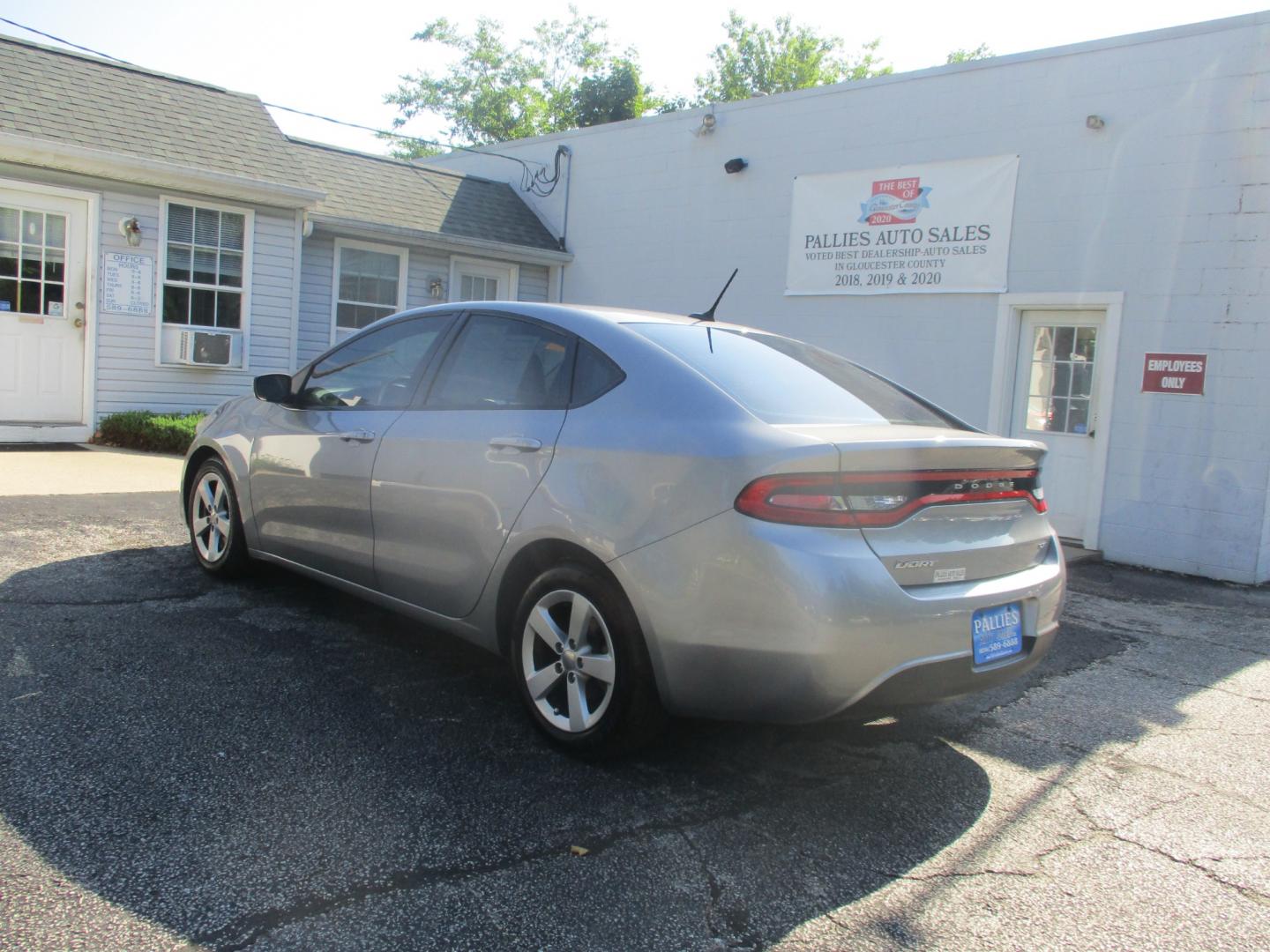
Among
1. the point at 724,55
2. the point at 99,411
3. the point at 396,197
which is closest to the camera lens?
the point at 99,411

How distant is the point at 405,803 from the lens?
2980 millimetres

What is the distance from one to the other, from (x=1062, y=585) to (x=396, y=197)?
11667 millimetres

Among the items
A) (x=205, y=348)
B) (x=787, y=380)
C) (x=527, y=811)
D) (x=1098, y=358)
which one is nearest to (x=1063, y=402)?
(x=1098, y=358)

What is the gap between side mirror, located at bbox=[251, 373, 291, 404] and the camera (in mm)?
4785

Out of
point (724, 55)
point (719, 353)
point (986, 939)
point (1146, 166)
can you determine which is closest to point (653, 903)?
point (986, 939)

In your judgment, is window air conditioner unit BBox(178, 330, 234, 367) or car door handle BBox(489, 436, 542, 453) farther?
window air conditioner unit BBox(178, 330, 234, 367)

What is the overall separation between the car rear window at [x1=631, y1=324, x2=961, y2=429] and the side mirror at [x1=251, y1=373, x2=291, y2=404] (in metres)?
2.04

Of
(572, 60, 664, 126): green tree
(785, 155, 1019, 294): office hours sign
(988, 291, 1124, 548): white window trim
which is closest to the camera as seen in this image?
(988, 291, 1124, 548): white window trim

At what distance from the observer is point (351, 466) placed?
4.29 meters

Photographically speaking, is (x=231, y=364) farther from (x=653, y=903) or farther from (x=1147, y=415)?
(x=653, y=903)

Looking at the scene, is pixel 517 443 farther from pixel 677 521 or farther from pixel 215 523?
pixel 215 523

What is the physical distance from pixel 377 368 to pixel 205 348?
7373mm

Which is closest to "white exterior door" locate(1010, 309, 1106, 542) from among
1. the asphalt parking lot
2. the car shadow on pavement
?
the asphalt parking lot

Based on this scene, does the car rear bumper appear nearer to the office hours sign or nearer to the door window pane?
the door window pane
